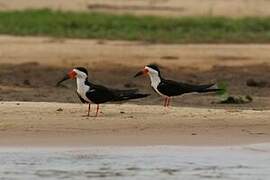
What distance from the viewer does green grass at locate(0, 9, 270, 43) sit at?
2584 cm

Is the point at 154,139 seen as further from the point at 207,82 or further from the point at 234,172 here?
the point at 207,82

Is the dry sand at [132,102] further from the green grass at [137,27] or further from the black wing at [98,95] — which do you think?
the green grass at [137,27]

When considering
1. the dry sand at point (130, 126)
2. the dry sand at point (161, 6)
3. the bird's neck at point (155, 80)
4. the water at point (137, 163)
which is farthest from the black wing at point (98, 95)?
the dry sand at point (161, 6)

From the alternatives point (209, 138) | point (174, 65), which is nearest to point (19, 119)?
point (209, 138)

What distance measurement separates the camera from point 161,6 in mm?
34156

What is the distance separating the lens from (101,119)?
47.0ft

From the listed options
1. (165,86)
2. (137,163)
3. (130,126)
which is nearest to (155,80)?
(165,86)

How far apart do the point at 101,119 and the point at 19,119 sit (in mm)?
902

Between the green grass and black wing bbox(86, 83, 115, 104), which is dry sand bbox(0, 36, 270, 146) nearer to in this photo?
black wing bbox(86, 83, 115, 104)

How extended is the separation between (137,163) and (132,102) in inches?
153

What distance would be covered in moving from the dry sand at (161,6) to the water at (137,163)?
61.3 ft

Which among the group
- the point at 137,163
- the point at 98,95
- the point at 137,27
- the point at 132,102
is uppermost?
the point at 98,95

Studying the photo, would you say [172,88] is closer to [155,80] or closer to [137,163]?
[155,80]

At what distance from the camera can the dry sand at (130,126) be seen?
44.3 ft
